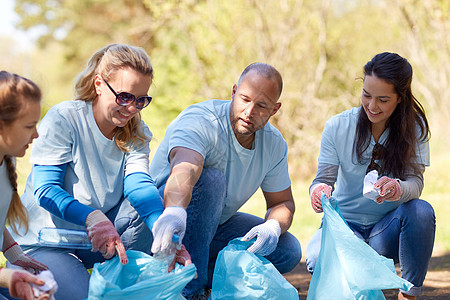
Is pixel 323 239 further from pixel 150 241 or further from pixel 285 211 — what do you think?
pixel 150 241

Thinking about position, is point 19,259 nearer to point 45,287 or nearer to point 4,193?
point 4,193

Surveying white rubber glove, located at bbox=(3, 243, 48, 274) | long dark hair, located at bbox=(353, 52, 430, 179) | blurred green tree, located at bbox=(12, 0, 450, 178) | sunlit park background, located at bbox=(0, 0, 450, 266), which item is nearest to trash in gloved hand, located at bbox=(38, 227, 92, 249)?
white rubber glove, located at bbox=(3, 243, 48, 274)

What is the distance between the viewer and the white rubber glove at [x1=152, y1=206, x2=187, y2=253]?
2.04 meters

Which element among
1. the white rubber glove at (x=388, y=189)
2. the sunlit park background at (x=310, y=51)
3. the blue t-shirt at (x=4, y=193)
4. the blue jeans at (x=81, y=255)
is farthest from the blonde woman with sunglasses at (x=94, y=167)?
the sunlit park background at (x=310, y=51)

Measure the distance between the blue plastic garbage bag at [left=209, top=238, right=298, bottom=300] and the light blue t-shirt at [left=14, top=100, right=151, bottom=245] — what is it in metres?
0.60

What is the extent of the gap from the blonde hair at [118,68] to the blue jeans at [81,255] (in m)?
0.31

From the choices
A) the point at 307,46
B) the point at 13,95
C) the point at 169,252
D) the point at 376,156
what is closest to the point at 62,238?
the point at 169,252

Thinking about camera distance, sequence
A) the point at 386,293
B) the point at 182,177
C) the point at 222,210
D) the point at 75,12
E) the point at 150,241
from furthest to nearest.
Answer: the point at 75,12
the point at 386,293
the point at 222,210
the point at 150,241
the point at 182,177

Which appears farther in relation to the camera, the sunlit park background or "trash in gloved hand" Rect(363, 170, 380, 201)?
the sunlit park background

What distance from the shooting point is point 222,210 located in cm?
268

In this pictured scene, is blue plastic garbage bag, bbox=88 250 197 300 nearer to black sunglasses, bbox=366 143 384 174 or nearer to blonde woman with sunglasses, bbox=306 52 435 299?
blonde woman with sunglasses, bbox=306 52 435 299

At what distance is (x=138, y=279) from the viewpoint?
2090 millimetres

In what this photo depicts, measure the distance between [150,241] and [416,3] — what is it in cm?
754

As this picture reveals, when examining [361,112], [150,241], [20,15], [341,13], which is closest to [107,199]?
[150,241]
